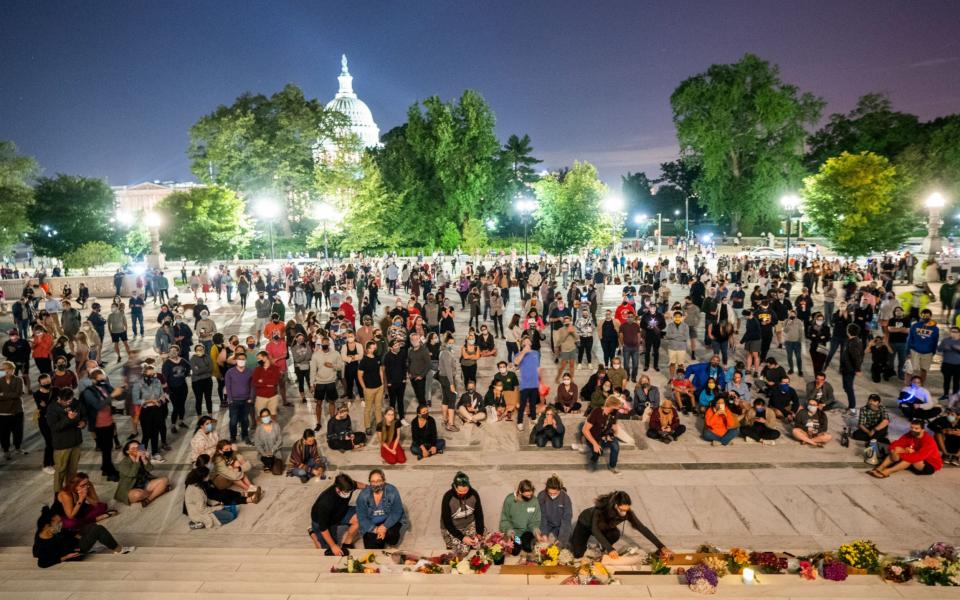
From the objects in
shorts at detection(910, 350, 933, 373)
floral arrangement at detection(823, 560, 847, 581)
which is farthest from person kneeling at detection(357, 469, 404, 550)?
shorts at detection(910, 350, 933, 373)

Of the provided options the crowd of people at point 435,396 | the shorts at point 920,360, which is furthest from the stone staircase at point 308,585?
the shorts at point 920,360

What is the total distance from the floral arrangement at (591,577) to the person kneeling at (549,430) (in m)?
3.89

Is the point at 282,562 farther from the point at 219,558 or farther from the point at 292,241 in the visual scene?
the point at 292,241

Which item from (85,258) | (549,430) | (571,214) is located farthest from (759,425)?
(85,258)

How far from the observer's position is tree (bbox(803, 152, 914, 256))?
1372 inches

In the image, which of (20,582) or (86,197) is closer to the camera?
(20,582)

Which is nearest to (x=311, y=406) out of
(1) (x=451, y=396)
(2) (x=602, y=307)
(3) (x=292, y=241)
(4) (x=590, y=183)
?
(1) (x=451, y=396)

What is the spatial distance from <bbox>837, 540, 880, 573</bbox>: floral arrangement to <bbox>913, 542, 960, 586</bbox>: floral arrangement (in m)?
0.32

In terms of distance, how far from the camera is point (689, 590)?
5.61m

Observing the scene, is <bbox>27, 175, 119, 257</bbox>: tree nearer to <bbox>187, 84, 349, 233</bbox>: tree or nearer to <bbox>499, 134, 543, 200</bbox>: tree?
<bbox>187, 84, 349, 233</bbox>: tree

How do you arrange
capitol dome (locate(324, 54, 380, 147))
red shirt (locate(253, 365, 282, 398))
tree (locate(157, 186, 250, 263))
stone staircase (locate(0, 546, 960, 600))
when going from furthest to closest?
capitol dome (locate(324, 54, 380, 147)), tree (locate(157, 186, 250, 263)), red shirt (locate(253, 365, 282, 398)), stone staircase (locate(0, 546, 960, 600))

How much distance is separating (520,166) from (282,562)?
2685 inches

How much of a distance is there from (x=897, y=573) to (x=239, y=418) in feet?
31.0

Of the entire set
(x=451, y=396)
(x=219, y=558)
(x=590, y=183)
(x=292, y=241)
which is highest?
(x=590, y=183)
